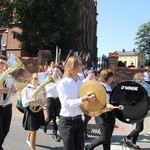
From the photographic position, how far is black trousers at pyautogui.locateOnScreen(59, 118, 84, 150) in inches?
224

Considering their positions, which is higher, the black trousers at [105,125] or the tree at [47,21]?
the tree at [47,21]

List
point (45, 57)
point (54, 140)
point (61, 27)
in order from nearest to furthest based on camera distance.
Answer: point (54, 140)
point (45, 57)
point (61, 27)

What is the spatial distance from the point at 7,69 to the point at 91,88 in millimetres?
1867

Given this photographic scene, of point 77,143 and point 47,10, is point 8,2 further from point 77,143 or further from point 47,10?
point 77,143

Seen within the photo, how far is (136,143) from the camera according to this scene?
998 centimetres

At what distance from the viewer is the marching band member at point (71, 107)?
5555mm

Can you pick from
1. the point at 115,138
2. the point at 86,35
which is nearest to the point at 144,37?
the point at 86,35

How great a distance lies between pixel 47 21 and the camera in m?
35.9

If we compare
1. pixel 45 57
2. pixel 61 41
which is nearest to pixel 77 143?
pixel 45 57

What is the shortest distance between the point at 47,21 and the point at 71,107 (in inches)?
1218

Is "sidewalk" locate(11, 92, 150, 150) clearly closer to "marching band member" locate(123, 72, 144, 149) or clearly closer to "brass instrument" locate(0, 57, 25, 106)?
"marching band member" locate(123, 72, 144, 149)

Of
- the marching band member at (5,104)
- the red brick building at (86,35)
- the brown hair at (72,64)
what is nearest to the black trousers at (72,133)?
the brown hair at (72,64)

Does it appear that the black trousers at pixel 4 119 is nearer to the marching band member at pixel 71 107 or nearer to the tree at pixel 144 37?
the marching band member at pixel 71 107

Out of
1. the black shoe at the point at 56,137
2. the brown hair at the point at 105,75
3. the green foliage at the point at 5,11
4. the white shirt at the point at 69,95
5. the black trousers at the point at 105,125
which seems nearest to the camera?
the white shirt at the point at 69,95
